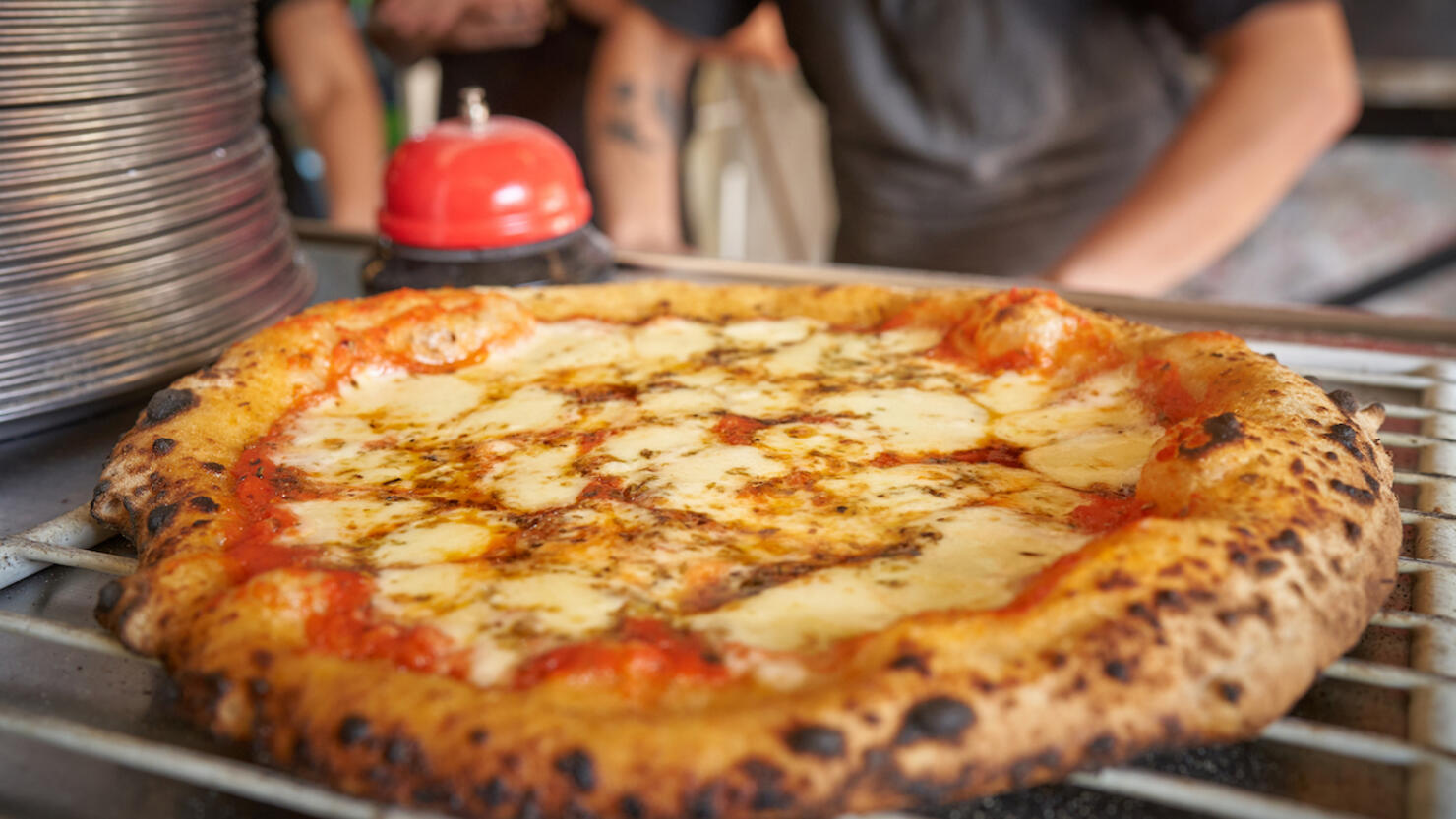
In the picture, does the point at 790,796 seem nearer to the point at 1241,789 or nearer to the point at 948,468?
the point at 1241,789

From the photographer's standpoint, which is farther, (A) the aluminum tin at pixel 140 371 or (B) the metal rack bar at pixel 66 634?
(A) the aluminum tin at pixel 140 371

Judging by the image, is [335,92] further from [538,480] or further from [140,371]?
[538,480]

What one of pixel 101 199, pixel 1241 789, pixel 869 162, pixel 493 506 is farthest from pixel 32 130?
pixel 869 162

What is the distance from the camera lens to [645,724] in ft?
2.76

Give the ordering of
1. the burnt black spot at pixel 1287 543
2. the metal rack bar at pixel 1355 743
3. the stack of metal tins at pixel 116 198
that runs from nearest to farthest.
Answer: the metal rack bar at pixel 1355 743 → the burnt black spot at pixel 1287 543 → the stack of metal tins at pixel 116 198

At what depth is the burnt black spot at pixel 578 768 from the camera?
0.80 metres

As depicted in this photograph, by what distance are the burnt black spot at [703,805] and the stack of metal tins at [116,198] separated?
4.34ft

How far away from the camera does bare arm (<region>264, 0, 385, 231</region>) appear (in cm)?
402

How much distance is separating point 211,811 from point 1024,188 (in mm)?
3120

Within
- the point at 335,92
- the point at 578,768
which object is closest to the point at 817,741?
the point at 578,768

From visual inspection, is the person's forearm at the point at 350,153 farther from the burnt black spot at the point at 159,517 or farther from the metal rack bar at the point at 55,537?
the burnt black spot at the point at 159,517

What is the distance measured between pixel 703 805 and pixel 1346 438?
86 centimetres

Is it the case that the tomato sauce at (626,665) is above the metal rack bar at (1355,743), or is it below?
above

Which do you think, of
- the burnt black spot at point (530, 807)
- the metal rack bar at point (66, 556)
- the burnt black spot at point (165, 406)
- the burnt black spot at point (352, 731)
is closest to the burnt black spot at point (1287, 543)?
the burnt black spot at point (530, 807)
